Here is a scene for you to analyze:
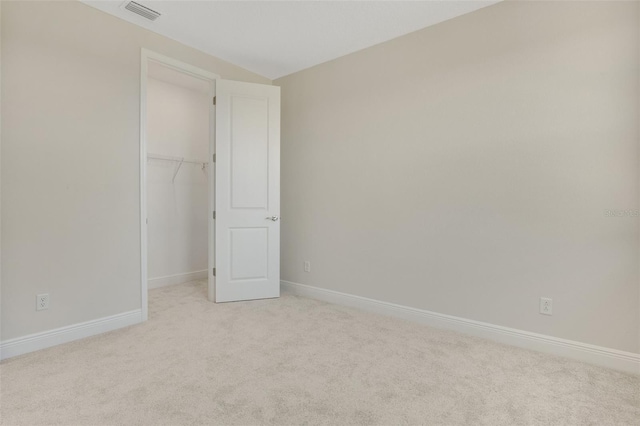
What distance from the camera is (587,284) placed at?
2.14 metres

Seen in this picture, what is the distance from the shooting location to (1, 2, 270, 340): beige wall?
7.07 ft

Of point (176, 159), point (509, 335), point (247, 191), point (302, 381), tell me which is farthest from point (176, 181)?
point (509, 335)

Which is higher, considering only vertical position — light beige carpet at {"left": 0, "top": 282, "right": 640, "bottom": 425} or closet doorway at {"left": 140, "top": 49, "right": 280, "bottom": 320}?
closet doorway at {"left": 140, "top": 49, "right": 280, "bottom": 320}

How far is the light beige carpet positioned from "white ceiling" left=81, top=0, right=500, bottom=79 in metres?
2.61

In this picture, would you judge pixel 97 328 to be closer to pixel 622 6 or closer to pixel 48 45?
pixel 48 45

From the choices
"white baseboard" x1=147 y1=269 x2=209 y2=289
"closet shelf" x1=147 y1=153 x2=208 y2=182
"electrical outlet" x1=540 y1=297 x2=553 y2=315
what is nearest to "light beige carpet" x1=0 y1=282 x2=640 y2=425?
"electrical outlet" x1=540 y1=297 x2=553 y2=315

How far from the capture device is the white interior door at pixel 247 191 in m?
3.37

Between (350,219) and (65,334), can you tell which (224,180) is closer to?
(350,219)

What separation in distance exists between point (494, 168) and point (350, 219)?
4.67 ft

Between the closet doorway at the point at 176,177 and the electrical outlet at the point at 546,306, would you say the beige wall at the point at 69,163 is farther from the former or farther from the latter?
the electrical outlet at the point at 546,306

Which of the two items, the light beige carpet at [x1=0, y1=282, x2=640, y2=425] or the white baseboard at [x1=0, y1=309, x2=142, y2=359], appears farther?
the white baseboard at [x1=0, y1=309, x2=142, y2=359]

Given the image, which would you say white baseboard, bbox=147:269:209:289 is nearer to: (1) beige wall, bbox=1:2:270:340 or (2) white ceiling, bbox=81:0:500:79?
(1) beige wall, bbox=1:2:270:340

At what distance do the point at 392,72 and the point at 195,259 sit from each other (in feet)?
11.4

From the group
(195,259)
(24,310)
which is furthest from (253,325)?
(195,259)
